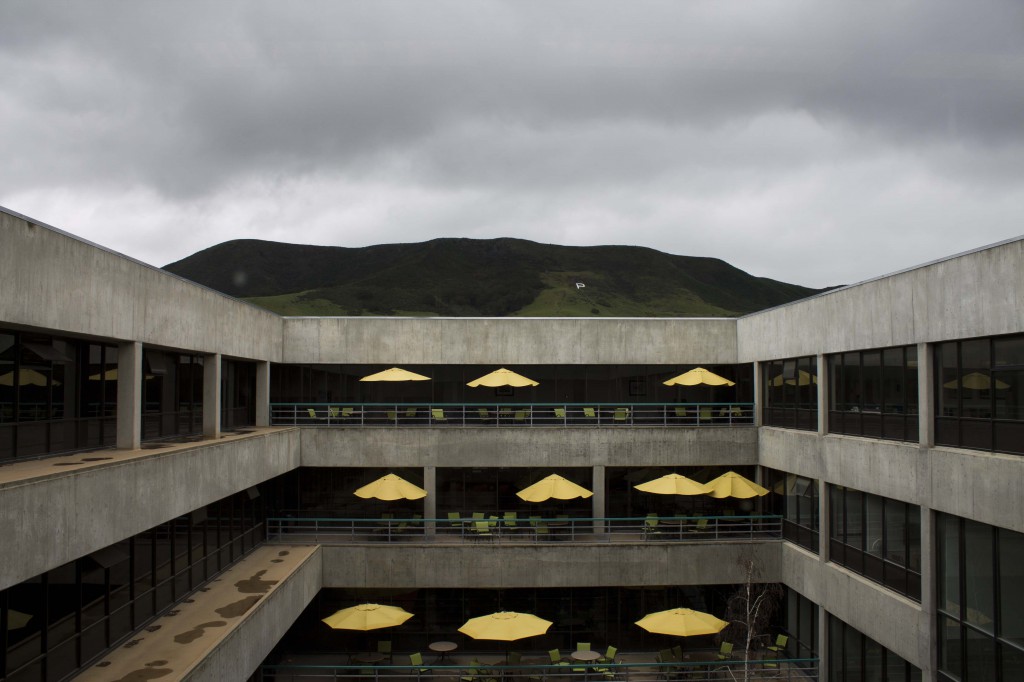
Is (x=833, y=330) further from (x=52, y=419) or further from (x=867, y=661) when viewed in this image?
(x=52, y=419)

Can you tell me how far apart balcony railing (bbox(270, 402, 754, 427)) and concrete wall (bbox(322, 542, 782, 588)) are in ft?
15.8

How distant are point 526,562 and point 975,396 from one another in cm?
1365

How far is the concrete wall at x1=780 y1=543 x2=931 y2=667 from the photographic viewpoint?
55.3ft

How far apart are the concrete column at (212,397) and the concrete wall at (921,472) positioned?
16876 millimetres

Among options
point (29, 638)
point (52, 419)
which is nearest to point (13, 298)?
point (52, 419)

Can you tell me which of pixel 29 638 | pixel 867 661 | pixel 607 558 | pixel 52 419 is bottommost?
pixel 867 661

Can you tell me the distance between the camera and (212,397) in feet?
70.0

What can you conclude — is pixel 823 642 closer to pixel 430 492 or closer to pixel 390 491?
pixel 430 492

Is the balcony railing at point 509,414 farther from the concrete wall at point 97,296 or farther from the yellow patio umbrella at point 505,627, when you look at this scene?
the yellow patio umbrella at point 505,627

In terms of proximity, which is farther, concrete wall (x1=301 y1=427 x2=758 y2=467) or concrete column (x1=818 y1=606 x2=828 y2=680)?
concrete wall (x1=301 y1=427 x2=758 y2=467)

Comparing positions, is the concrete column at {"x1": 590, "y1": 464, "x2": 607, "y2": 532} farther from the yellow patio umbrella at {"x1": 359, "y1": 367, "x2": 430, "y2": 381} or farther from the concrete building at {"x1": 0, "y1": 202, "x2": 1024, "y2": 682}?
the yellow patio umbrella at {"x1": 359, "y1": 367, "x2": 430, "y2": 381}

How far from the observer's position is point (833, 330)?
20.8 metres

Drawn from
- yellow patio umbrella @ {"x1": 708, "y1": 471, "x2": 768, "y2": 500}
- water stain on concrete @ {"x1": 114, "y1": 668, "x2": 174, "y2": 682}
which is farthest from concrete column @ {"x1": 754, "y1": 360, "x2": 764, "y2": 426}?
water stain on concrete @ {"x1": 114, "y1": 668, "x2": 174, "y2": 682}

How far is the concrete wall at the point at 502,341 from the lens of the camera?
2811cm
